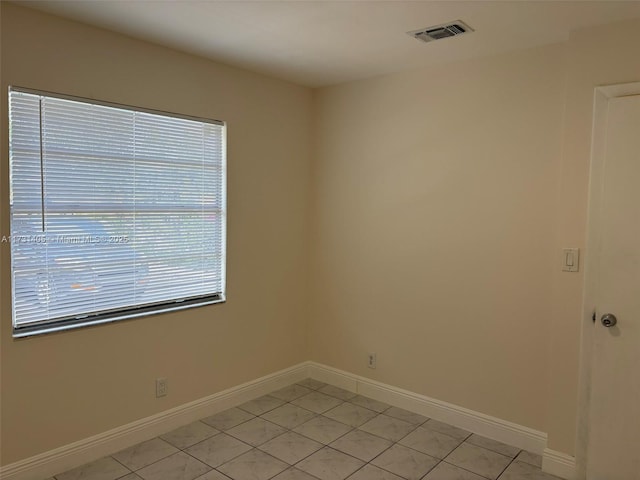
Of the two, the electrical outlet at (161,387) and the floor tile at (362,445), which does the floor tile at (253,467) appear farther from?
the electrical outlet at (161,387)

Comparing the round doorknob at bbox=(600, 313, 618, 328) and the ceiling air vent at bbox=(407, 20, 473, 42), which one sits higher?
the ceiling air vent at bbox=(407, 20, 473, 42)

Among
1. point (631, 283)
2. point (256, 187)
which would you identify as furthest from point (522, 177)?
point (256, 187)

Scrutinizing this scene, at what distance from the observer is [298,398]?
3.80 m

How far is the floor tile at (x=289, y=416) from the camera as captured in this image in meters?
3.36

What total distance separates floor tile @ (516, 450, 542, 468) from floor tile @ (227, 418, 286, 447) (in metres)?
1.53

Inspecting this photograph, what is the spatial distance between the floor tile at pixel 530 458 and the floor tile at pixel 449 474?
1.26ft

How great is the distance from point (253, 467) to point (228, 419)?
27.1 inches

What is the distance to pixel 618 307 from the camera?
2562 millimetres

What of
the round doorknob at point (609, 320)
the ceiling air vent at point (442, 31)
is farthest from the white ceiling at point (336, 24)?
the round doorknob at point (609, 320)

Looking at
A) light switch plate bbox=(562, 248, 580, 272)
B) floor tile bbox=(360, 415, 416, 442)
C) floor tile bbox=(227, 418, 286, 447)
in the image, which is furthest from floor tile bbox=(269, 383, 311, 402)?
light switch plate bbox=(562, 248, 580, 272)

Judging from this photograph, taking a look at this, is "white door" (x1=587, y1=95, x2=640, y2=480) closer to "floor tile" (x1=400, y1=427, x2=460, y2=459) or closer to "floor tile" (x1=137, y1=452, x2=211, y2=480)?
"floor tile" (x1=400, y1=427, x2=460, y2=459)

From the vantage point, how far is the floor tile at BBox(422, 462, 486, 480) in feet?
8.89

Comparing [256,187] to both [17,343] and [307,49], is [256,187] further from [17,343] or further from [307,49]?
[17,343]

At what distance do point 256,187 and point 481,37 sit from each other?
189 cm
